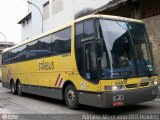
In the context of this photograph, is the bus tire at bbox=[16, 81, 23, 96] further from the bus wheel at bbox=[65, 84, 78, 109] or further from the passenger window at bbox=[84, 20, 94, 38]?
the passenger window at bbox=[84, 20, 94, 38]

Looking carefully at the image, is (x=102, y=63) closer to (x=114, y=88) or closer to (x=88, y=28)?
(x=114, y=88)

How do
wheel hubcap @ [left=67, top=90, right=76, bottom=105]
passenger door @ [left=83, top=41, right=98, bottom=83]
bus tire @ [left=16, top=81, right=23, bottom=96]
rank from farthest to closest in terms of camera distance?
bus tire @ [left=16, top=81, right=23, bottom=96], wheel hubcap @ [left=67, top=90, right=76, bottom=105], passenger door @ [left=83, top=41, right=98, bottom=83]

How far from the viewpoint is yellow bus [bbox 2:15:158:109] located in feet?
31.3

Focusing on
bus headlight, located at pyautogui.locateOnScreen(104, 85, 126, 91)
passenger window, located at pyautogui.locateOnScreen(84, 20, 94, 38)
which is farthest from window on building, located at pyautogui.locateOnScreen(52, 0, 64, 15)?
bus headlight, located at pyautogui.locateOnScreen(104, 85, 126, 91)

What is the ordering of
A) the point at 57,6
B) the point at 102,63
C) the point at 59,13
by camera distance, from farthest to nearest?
the point at 57,6 → the point at 59,13 → the point at 102,63

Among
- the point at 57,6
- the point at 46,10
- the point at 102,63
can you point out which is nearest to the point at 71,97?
the point at 102,63

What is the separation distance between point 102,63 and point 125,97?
121cm

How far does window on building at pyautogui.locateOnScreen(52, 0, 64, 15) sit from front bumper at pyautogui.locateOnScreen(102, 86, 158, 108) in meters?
22.6

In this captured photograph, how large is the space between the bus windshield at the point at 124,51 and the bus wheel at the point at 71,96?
2020 mm

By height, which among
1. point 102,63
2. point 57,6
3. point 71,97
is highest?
point 57,6

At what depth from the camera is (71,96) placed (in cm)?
1141

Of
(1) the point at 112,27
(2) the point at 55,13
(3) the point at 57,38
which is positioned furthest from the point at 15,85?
(2) the point at 55,13

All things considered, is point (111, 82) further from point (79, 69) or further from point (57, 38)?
point (57, 38)

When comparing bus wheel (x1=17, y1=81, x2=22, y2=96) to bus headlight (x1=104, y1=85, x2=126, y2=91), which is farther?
bus wheel (x1=17, y1=81, x2=22, y2=96)
